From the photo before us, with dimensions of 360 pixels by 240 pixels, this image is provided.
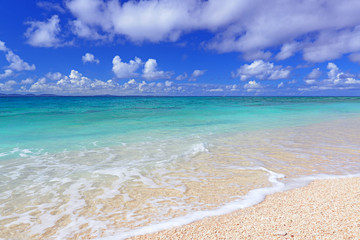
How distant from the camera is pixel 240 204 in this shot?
4.23 m

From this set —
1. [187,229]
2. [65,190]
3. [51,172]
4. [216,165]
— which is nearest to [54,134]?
[51,172]

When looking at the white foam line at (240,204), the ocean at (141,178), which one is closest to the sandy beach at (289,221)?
the white foam line at (240,204)

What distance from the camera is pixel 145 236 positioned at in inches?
130

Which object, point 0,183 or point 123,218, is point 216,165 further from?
point 0,183

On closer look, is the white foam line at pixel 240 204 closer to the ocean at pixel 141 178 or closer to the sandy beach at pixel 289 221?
the ocean at pixel 141 178

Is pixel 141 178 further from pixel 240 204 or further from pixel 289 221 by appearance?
pixel 289 221

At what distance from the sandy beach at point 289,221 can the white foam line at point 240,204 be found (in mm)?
128

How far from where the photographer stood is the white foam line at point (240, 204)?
344 centimetres

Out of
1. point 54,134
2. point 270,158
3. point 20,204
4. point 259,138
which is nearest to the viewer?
point 20,204

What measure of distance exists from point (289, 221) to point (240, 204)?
1.01 m

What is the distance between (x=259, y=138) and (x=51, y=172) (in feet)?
26.8

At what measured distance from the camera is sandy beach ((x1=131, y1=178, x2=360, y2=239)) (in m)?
2.97

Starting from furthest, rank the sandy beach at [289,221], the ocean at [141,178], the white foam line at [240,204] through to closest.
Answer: the ocean at [141,178]
the white foam line at [240,204]
the sandy beach at [289,221]

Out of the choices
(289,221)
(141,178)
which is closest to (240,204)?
(289,221)
